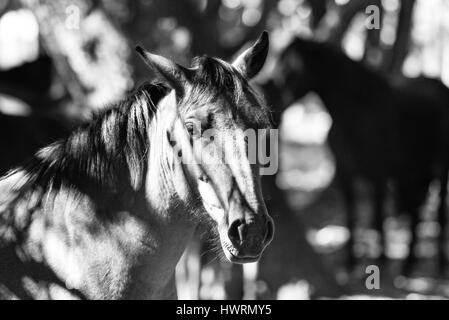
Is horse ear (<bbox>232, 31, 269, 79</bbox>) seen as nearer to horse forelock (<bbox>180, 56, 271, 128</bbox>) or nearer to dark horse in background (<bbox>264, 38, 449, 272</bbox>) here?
horse forelock (<bbox>180, 56, 271, 128</bbox>)

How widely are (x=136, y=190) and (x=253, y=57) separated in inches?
32.4

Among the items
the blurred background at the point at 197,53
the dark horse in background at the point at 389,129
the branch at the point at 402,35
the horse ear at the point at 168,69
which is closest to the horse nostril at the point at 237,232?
the horse ear at the point at 168,69

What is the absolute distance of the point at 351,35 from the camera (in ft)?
29.0

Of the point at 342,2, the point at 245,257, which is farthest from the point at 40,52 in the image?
the point at 245,257

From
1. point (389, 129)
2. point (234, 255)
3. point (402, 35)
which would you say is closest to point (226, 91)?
point (234, 255)

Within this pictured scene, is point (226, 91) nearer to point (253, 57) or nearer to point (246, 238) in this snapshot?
point (253, 57)

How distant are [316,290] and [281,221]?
2.60ft

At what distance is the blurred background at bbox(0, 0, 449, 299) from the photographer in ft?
18.7

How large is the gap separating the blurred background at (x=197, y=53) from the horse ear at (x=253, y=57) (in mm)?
1503

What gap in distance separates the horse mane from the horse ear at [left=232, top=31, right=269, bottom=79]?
378mm

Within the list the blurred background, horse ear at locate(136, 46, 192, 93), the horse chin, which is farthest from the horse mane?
the blurred background

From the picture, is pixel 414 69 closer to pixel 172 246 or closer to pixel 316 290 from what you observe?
pixel 316 290

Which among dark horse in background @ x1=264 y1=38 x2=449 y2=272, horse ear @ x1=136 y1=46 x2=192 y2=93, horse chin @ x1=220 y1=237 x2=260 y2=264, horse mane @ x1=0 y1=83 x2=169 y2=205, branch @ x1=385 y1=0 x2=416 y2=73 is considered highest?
horse ear @ x1=136 y1=46 x2=192 y2=93

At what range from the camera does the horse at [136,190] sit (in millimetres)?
2537
